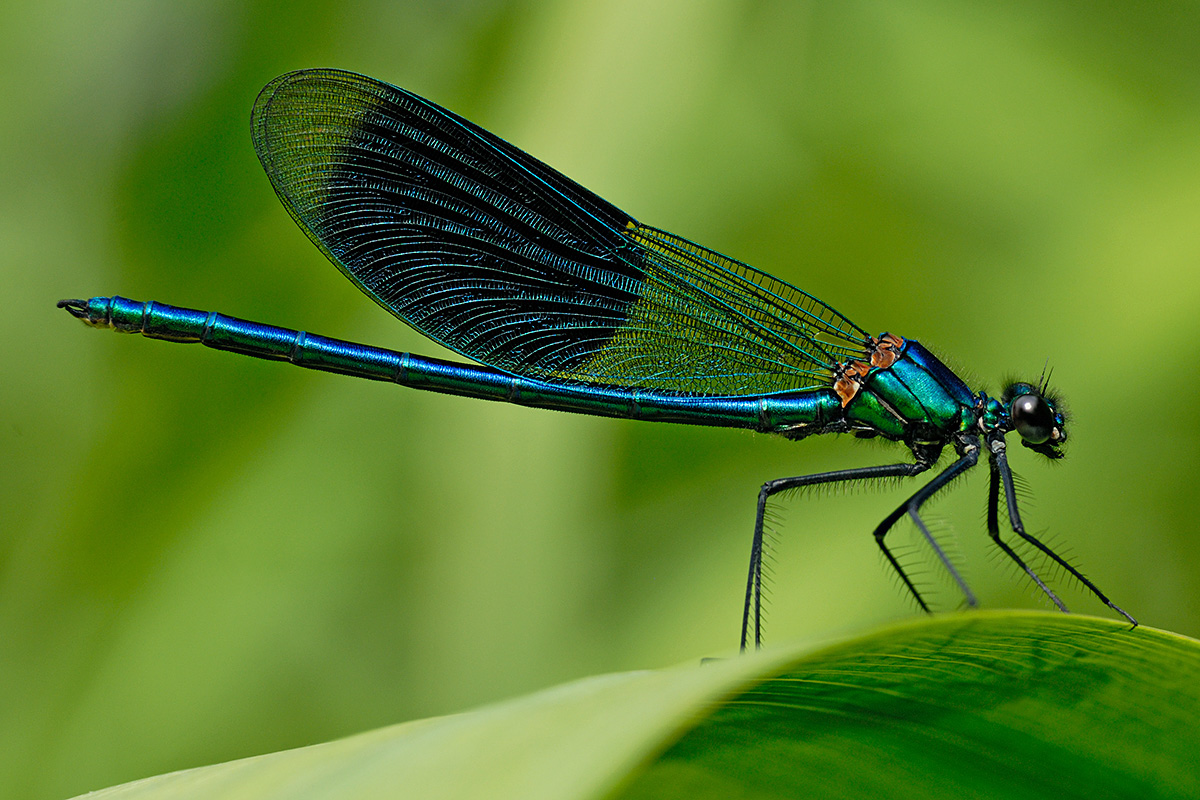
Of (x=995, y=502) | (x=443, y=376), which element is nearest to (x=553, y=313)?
(x=443, y=376)

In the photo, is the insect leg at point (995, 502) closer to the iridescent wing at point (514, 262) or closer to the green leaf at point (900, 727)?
the iridescent wing at point (514, 262)

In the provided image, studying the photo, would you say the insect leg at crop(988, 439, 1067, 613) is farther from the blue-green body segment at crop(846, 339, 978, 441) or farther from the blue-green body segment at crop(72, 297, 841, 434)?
the blue-green body segment at crop(72, 297, 841, 434)

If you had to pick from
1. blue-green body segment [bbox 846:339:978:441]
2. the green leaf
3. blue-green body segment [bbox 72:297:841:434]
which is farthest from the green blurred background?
the green leaf

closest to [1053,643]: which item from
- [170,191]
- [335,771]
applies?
[335,771]

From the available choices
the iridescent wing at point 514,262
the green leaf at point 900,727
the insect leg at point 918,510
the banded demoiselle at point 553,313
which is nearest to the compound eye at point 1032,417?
the banded demoiselle at point 553,313

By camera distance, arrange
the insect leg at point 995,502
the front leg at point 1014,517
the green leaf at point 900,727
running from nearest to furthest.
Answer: the green leaf at point 900,727, the front leg at point 1014,517, the insect leg at point 995,502

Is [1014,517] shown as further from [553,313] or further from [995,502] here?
[553,313]
